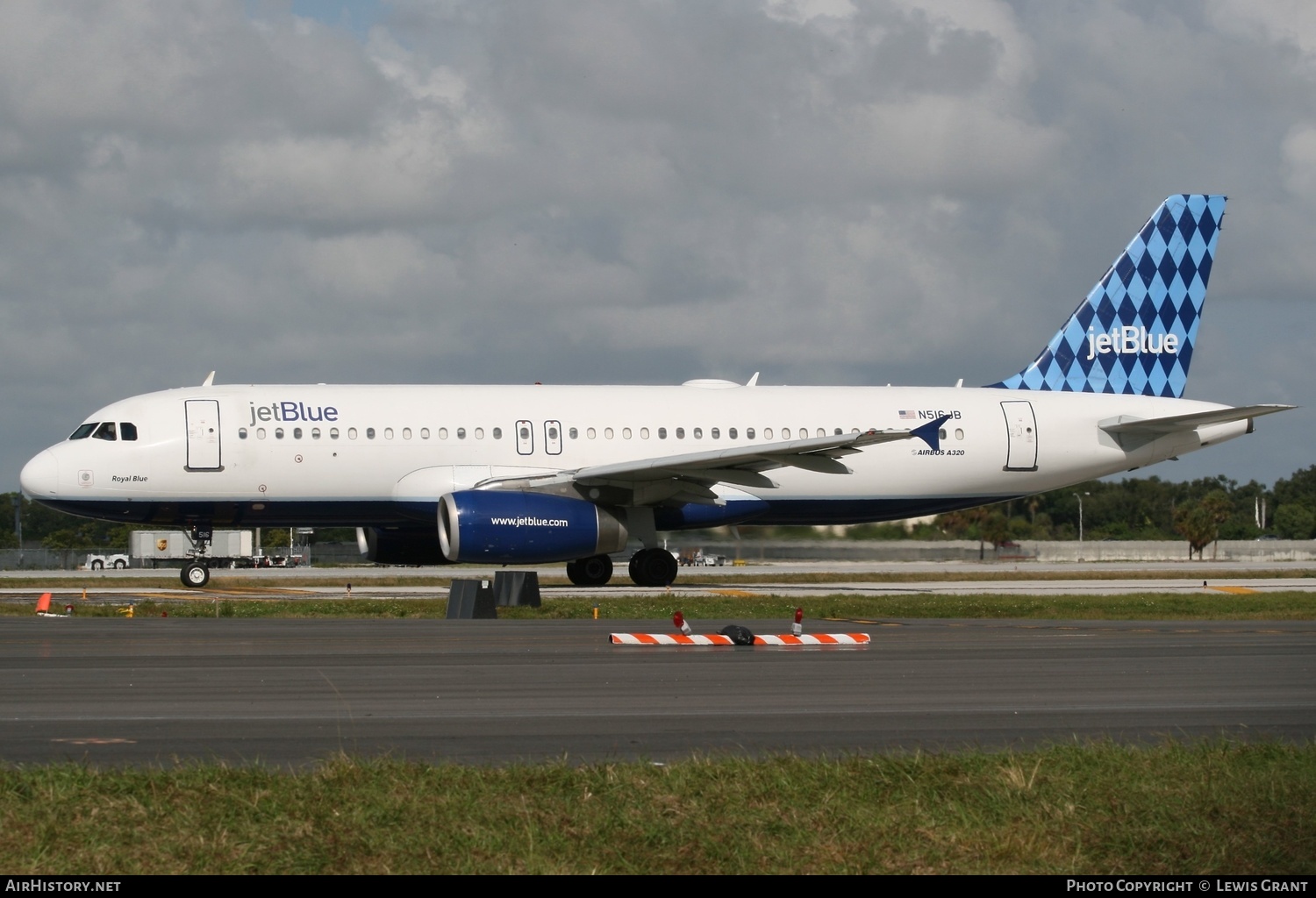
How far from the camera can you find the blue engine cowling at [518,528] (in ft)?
86.1

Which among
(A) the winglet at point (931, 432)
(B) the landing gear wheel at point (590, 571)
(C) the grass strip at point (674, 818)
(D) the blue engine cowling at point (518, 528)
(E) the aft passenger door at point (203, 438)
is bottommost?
A: (C) the grass strip at point (674, 818)

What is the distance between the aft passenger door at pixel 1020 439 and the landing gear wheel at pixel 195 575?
16.9 metres

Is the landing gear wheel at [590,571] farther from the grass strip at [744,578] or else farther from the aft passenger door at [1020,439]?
the aft passenger door at [1020,439]

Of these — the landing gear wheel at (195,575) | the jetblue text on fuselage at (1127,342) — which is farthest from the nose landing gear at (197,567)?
the jetblue text on fuselage at (1127,342)

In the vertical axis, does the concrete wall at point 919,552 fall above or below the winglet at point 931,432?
below

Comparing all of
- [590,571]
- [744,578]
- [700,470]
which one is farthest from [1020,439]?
[590,571]

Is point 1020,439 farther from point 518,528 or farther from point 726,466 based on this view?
point 518,528

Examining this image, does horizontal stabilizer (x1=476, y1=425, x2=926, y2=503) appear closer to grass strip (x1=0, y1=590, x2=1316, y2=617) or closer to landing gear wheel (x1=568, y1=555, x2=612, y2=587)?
landing gear wheel (x1=568, y1=555, x2=612, y2=587)

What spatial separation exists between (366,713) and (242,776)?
125 inches

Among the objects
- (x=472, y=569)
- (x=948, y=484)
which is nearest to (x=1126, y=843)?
(x=948, y=484)

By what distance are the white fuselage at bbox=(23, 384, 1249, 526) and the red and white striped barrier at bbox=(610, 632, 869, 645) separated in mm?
12574

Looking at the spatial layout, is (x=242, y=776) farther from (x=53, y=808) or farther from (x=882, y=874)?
(x=882, y=874)

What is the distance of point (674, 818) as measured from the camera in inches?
277

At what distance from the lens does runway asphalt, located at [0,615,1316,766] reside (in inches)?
381
